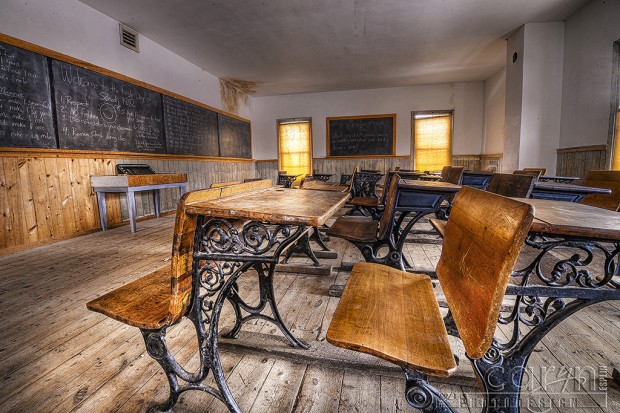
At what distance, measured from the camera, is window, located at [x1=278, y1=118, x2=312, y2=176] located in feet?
29.1

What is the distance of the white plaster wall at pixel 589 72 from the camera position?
3.72m

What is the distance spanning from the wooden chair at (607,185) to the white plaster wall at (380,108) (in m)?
5.47

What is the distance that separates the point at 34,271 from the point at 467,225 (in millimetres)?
3327

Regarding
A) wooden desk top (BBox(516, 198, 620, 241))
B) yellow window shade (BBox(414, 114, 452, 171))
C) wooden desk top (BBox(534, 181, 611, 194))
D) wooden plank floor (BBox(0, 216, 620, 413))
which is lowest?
wooden plank floor (BBox(0, 216, 620, 413))

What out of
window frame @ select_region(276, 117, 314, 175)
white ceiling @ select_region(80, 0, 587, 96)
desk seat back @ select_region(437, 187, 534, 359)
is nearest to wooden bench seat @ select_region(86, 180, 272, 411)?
desk seat back @ select_region(437, 187, 534, 359)

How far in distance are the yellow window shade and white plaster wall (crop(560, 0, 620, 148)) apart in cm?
338

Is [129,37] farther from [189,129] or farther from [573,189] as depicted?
[573,189]

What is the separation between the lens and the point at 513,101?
5.11m

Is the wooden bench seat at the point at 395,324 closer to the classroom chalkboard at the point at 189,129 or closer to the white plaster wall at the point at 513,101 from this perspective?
the white plaster wall at the point at 513,101

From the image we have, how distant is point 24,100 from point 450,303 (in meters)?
4.49

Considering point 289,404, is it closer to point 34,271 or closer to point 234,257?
point 234,257

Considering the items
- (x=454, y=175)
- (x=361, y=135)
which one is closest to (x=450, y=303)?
(x=454, y=175)

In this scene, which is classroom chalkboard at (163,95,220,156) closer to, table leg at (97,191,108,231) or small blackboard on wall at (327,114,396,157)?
table leg at (97,191,108,231)

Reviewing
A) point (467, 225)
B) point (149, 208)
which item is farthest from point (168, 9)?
point (467, 225)
